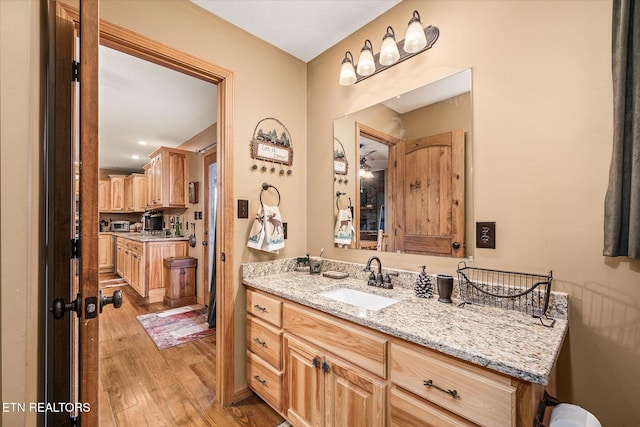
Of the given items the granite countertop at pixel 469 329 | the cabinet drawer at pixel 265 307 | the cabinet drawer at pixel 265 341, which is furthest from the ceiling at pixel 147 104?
the granite countertop at pixel 469 329

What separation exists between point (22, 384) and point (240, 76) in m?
1.99

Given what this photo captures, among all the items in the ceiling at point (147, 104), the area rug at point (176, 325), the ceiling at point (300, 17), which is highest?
the ceiling at point (300, 17)

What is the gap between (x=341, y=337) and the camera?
1.29 metres

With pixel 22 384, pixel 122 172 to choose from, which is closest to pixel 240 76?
pixel 22 384

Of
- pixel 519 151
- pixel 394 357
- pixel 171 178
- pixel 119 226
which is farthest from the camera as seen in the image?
pixel 119 226

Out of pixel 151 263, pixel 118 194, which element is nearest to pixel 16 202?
pixel 151 263

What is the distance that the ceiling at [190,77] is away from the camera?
1784 mm

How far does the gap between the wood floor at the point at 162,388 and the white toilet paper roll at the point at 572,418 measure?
1484 millimetres

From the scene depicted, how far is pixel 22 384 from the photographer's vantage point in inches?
21.0

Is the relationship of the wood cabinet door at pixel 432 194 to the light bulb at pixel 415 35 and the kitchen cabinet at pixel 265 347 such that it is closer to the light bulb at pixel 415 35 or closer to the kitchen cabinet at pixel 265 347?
the light bulb at pixel 415 35

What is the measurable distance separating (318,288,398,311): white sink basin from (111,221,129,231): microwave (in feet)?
23.3

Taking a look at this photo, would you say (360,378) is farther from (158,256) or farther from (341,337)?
(158,256)

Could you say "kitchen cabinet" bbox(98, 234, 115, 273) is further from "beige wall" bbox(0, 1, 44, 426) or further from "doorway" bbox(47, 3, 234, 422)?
"beige wall" bbox(0, 1, 44, 426)

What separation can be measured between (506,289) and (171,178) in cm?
454
